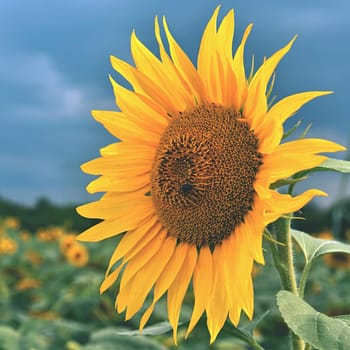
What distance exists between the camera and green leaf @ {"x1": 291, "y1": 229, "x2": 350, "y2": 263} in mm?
2239

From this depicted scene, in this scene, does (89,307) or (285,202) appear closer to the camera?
(285,202)

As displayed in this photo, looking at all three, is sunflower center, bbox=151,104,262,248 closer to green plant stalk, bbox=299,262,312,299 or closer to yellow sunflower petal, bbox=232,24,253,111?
yellow sunflower petal, bbox=232,24,253,111

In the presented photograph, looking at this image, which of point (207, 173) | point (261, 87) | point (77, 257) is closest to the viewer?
point (261, 87)

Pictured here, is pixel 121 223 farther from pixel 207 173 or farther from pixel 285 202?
pixel 285 202

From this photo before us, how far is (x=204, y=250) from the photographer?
222cm

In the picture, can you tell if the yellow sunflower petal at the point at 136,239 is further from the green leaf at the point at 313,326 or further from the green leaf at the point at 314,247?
the green leaf at the point at 313,326

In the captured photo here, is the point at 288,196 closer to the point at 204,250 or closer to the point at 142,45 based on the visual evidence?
the point at 204,250

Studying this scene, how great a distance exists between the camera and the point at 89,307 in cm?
548

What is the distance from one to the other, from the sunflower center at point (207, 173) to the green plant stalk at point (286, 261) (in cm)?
15

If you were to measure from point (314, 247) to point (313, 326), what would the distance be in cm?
49

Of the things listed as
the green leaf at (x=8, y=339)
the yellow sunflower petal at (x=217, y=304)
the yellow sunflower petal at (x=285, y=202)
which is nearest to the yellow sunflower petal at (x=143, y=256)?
the yellow sunflower petal at (x=217, y=304)

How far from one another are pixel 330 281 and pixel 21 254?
420cm

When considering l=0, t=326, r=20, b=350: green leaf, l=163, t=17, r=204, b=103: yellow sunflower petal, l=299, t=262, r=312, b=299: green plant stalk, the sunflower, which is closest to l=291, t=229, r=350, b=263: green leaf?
l=299, t=262, r=312, b=299: green plant stalk

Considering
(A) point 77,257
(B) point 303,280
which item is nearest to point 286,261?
(B) point 303,280
